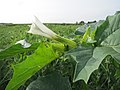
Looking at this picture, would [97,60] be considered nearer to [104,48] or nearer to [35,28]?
[104,48]

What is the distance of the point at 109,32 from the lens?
76cm

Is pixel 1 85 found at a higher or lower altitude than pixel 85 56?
lower

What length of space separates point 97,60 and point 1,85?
0.88 metres

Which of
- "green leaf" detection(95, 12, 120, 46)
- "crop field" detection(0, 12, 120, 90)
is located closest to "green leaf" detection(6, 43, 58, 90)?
"crop field" detection(0, 12, 120, 90)

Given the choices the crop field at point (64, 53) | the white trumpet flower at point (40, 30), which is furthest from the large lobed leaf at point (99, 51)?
the white trumpet flower at point (40, 30)

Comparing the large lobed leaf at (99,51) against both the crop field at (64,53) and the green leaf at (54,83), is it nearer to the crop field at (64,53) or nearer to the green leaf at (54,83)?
the crop field at (64,53)

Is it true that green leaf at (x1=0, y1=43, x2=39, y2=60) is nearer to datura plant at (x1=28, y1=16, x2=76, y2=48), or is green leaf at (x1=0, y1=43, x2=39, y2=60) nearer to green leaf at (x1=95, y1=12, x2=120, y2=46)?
datura plant at (x1=28, y1=16, x2=76, y2=48)

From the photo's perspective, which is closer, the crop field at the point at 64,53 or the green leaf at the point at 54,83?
the crop field at the point at 64,53

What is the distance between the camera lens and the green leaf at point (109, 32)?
0.73 m

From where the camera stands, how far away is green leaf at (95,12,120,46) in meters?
0.73

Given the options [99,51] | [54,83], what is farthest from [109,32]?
[54,83]

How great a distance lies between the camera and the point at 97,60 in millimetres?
656

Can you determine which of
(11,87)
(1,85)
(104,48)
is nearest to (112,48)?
(104,48)

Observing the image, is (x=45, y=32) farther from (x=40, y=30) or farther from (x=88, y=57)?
(x=88, y=57)
